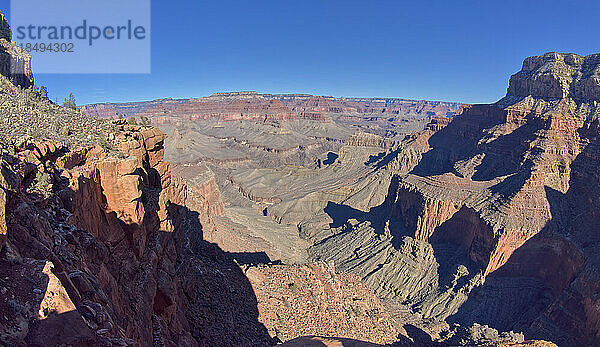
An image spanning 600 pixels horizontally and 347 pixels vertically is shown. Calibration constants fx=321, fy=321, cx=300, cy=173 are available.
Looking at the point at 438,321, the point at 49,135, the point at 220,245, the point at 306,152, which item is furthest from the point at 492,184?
the point at 306,152

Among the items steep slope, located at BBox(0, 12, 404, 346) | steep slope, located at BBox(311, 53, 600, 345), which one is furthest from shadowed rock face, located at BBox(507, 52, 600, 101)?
steep slope, located at BBox(0, 12, 404, 346)

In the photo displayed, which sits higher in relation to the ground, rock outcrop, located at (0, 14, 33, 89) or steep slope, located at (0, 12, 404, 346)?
rock outcrop, located at (0, 14, 33, 89)

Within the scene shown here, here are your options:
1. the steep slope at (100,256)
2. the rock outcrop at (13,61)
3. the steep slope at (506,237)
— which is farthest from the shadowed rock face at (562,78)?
the rock outcrop at (13,61)

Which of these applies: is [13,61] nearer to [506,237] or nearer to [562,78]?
[506,237]

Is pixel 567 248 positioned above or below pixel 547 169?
below

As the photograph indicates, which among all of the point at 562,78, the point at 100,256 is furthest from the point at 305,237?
the point at 562,78

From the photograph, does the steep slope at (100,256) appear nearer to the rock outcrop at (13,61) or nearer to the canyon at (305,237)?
the canyon at (305,237)

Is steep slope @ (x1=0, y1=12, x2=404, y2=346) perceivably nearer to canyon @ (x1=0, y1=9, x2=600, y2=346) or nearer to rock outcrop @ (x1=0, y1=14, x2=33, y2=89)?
canyon @ (x1=0, y1=9, x2=600, y2=346)

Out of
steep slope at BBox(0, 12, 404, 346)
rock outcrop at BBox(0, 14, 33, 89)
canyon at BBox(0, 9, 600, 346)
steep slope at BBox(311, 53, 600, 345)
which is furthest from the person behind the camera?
steep slope at BBox(311, 53, 600, 345)

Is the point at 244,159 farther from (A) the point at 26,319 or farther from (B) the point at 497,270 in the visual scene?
(A) the point at 26,319
